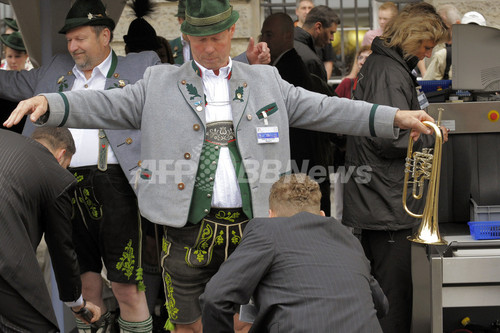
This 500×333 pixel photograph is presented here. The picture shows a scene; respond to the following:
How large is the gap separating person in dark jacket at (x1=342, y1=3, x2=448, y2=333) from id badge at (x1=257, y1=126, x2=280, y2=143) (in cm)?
115

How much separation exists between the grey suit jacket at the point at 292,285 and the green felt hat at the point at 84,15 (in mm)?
1828

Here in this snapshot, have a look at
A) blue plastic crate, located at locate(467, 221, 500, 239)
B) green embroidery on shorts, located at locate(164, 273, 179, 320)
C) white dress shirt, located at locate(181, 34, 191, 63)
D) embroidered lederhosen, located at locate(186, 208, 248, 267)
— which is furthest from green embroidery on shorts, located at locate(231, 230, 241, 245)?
white dress shirt, located at locate(181, 34, 191, 63)

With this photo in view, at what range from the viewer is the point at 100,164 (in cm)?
428

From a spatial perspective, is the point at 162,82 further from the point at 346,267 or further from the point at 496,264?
the point at 496,264

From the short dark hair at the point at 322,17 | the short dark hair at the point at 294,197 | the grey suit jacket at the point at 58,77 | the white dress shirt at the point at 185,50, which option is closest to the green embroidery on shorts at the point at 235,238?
the short dark hair at the point at 294,197

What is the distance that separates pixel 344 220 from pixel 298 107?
4.08 feet

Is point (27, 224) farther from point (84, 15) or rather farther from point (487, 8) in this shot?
point (487, 8)

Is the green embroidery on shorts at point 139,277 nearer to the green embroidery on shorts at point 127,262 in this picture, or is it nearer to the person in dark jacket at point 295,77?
the green embroidery on shorts at point 127,262

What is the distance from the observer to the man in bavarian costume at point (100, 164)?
14.1ft

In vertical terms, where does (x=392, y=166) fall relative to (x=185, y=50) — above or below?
below

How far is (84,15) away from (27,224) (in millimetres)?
1603

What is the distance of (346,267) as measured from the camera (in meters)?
3.04

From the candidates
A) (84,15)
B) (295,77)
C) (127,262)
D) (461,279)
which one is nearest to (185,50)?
(295,77)

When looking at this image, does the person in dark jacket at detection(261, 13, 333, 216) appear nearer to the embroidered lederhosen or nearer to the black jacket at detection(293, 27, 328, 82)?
the black jacket at detection(293, 27, 328, 82)
